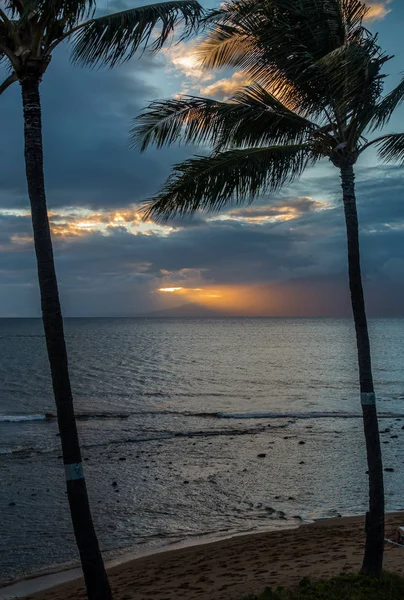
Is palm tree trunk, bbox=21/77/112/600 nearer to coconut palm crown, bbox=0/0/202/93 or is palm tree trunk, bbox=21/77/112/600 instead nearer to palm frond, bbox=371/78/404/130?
coconut palm crown, bbox=0/0/202/93

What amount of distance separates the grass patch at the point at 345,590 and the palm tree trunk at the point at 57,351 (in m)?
2.23

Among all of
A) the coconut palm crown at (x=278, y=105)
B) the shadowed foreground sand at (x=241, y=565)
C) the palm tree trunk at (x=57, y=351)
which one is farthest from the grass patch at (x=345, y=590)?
the coconut palm crown at (x=278, y=105)

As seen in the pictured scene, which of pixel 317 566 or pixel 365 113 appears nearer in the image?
pixel 365 113

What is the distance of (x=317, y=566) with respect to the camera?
9.89 meters

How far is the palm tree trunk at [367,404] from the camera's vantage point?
8266 millimetres

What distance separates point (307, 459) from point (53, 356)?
53.7 feet

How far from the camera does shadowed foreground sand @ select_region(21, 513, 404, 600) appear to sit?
30.6ft

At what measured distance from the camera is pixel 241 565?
10.9 meters

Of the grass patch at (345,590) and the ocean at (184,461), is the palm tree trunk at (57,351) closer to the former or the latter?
the grass patch at (345,590)

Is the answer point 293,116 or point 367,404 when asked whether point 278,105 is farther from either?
point 367,404

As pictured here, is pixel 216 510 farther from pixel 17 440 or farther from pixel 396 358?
pixel 396 358

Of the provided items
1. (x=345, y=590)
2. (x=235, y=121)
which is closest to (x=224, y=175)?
(x=235, y=121)

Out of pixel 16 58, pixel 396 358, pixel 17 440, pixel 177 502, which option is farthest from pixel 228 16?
pixel 396 358

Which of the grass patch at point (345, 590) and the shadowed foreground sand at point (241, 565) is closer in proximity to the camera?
the grass patch at point (345, 590)
